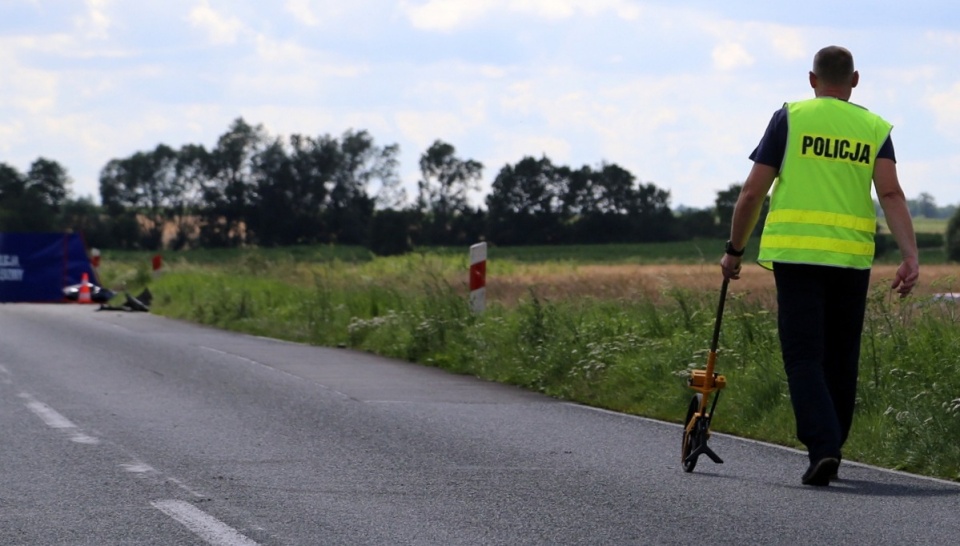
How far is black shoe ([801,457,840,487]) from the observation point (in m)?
6.82

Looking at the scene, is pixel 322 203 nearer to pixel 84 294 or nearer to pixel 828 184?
pixel 84 294

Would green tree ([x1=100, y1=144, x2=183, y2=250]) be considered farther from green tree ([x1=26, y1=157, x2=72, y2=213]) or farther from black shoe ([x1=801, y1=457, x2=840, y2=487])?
black shoe ([x1=801, y1=457, x2=840, y2=487])

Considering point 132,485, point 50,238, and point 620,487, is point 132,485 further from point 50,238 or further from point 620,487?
point 50,238

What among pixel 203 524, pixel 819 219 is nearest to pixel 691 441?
pixel 819 219

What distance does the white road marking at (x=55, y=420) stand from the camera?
28.6 ft

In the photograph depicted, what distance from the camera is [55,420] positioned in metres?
9.75

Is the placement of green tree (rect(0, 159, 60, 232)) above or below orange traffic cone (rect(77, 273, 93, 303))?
above

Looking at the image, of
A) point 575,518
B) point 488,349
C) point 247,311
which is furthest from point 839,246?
point 247,311

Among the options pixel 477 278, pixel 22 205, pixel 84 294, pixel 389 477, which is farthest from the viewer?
pixel 22 205

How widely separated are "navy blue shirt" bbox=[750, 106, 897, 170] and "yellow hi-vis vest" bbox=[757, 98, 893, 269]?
0.03 m

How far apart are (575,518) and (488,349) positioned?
8760 mm

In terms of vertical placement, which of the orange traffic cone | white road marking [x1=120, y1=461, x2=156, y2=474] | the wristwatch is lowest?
the orange traffic cone

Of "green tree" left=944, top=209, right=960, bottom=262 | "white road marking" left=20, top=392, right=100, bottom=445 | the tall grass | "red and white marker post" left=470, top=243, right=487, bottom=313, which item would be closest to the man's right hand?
the tall grass

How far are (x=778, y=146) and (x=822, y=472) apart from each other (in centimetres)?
165
